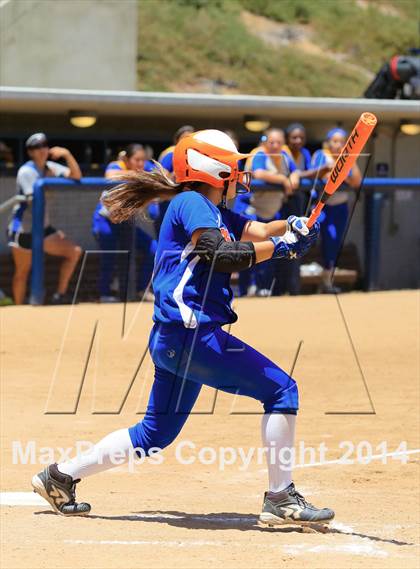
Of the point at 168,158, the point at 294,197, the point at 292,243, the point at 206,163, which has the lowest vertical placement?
the point at 294,197

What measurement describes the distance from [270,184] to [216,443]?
21.1 ft

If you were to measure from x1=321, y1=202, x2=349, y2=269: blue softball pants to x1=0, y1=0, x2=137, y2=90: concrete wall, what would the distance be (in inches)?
192

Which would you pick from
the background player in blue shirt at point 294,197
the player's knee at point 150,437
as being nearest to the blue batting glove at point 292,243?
the player's knee at point 150,437

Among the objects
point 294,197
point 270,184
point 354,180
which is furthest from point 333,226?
point 270,184

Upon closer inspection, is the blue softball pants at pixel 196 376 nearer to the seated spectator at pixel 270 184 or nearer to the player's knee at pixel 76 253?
the player's knee at pixel 76 253

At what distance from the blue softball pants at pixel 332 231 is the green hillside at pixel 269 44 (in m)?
16.9

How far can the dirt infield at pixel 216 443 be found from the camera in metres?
5.30

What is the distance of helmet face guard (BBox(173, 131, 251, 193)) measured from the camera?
5551 mm

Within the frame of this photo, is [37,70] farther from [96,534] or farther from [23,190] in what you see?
[96,534]

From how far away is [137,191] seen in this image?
577cm

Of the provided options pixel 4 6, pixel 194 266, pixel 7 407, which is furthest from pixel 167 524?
pixel 4 6

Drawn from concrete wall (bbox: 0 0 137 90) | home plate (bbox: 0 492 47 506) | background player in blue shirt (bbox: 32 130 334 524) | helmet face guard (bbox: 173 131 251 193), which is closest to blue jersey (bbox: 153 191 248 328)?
background player in blue shirt (bbox: 32 130 334 524)

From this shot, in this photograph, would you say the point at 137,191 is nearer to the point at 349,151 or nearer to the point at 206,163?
the point at 206,163

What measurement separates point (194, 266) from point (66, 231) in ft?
26.0
